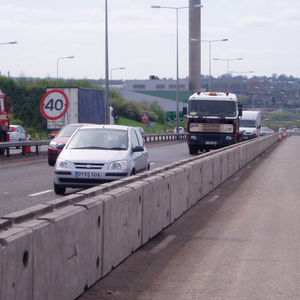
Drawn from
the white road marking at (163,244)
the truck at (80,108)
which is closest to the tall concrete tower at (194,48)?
the truck at (80,108)

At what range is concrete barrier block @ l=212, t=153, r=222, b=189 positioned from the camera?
716 inches

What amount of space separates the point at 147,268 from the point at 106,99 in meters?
30.9

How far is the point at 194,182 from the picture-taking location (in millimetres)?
14375

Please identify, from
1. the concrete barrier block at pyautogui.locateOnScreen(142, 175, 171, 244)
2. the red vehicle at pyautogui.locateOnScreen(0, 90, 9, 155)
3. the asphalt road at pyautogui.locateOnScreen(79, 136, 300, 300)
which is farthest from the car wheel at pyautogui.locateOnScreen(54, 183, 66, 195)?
the red vehicle at pyautogui.locateOnScreen(0, 90, 9, 155)

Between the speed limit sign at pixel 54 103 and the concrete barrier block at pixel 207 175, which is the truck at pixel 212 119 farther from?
the concrete barrier block at pixel 207 175

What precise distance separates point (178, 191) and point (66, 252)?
6200 millimetres

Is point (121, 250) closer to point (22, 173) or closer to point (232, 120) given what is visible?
point (22, 173)

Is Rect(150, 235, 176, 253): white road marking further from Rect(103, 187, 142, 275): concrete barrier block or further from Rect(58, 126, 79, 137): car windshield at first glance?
Rect(58, 126, 79, 137): car windshield

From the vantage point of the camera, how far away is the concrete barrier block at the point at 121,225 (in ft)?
25.3

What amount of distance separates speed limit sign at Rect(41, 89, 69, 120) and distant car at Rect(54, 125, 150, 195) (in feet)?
32.2

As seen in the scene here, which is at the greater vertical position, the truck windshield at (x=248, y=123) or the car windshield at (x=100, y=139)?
the car windshield at (x=100, y=139)

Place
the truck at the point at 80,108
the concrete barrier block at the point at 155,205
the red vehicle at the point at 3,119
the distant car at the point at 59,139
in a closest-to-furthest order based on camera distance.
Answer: the concrete barrier block at the point at 155,205 → the distant car at the point at 59,139 → the red vehicle at the point at 3,119 → the truck at the point at 80,108

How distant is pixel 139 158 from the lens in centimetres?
1598

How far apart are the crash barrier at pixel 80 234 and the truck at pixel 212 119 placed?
2277 centimetres
